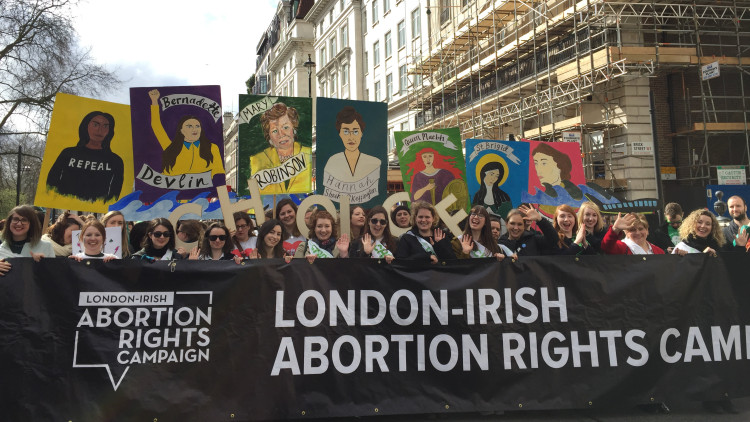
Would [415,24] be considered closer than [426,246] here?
No

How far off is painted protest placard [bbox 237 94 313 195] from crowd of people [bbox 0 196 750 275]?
1649 millimetres

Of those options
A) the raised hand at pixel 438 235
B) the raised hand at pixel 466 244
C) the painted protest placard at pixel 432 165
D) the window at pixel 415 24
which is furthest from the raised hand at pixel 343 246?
the window at pixel 415 24

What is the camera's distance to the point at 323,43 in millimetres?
57812

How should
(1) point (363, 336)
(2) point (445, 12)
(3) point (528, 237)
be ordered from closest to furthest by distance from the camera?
1. (1) point (363, 336)
2. (3) point (528, 237)
3. (2) point (445, 12)

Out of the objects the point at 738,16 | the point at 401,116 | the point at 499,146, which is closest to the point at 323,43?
the point at 401,116

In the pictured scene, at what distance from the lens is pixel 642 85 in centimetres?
1980

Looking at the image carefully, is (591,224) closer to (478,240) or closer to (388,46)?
(478,240)

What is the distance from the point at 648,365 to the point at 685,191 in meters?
17.0

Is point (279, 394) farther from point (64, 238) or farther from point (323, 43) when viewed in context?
point (323, 43)

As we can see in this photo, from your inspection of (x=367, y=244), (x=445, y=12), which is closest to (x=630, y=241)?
(x=367, y=244)

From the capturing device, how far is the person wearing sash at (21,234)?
5.00 meters

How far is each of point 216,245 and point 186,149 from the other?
2.56 metres

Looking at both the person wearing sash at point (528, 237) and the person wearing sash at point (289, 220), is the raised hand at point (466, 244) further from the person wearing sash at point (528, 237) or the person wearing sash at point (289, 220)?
the person wearing sash at point (289, 220)

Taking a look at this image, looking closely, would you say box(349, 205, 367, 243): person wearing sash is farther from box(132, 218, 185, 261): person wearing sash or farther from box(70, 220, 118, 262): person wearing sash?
box(70, 220, 118, 262): person wearing sash
